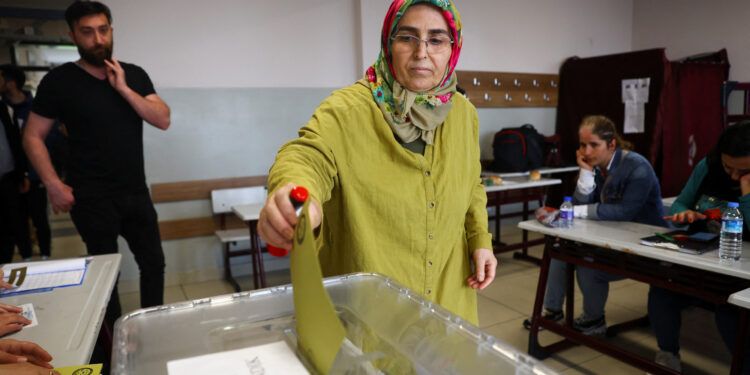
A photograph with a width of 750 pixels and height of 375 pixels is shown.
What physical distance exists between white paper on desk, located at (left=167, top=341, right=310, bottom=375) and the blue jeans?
249cm

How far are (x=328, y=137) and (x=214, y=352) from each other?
0.54m

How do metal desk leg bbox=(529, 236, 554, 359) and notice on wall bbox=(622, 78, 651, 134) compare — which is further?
notice on wall bbox=(622, 78, 651, 134)

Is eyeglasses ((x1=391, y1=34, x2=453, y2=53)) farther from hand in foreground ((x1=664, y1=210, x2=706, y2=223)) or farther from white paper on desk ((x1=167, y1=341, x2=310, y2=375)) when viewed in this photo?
hand in foreground ((x1=664, y1=210, x2=706, y2=223))

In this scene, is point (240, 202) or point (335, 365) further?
point (240, 202)

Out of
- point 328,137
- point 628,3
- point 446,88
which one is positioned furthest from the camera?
point 628,3

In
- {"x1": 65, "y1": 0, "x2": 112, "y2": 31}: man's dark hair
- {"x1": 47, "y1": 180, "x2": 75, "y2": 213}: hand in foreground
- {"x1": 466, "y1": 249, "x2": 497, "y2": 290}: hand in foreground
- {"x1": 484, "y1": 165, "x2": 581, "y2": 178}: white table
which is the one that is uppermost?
{"x1": 65, "y1": 0, "x2": 112, "y2": 31}: man's dark hair

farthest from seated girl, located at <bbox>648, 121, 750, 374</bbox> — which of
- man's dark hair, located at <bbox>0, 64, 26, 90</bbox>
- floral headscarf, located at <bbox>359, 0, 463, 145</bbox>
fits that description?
man's dark hair, located at <bbox>0, 64, 26, 90</bbox>

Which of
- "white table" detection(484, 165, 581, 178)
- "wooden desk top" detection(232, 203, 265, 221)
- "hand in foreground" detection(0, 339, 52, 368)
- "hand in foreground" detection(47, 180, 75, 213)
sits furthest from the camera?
"white table" detection(484, 165, 581, 178)

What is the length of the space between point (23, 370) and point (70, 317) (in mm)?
467

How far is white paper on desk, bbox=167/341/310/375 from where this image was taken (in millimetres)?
561

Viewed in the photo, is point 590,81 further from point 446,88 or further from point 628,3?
point 446,88

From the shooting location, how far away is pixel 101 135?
93.8 inches

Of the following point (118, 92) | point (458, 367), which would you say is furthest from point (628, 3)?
point (458, 367)

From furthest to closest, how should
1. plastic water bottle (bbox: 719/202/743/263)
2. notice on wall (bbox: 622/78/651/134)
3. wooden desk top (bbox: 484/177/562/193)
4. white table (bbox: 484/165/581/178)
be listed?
notice on wall (bbox: 622/78/651/134) → white table (bbox: 484/165/581/178) → wooden desk top (bbox: 484/177/562/193) → plastic water bottle (bbox: 719/202/743/263)
